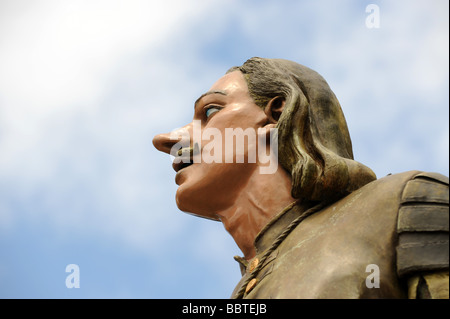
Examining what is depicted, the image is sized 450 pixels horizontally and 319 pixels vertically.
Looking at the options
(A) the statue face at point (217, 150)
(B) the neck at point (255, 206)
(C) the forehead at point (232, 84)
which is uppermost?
(C) the forehead at point (232, 84)

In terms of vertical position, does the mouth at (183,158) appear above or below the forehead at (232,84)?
below

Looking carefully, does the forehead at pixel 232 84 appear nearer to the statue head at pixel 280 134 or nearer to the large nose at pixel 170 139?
the statue head at pixel 280 134

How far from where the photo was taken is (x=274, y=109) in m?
6.87

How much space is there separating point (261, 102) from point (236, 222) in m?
1.08

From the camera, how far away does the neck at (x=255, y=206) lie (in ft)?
21.2

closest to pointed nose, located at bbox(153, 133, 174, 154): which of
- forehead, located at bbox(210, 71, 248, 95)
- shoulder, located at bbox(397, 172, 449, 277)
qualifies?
forehead, located at bbox(210, 71, 248, 95)

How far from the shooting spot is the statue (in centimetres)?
522

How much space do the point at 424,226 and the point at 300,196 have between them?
1256 millimetres

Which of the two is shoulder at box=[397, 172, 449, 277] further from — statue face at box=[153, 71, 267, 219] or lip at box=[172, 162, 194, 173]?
lip at box=[172, 162, 194, 173]

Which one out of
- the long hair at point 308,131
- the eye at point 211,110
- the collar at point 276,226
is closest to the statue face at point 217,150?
the eye at point 211,110
